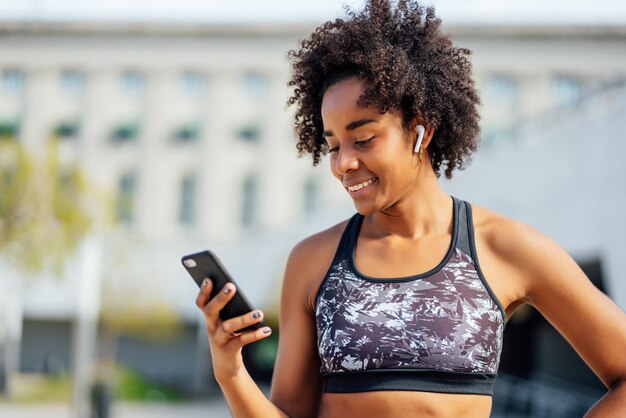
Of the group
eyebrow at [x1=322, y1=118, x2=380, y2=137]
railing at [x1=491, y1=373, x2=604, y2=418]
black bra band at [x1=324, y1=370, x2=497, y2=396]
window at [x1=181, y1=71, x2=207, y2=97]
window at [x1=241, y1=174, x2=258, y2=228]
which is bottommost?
railing at [x1=491, y1=373, x2=604, y2=418]

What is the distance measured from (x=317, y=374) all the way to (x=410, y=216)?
1.48 ft

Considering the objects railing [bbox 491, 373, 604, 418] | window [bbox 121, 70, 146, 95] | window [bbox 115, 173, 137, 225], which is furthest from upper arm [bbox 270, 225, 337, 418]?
window [bbox 121, 70, 146, 95]

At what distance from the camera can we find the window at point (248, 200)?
4231cm

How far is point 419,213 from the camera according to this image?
2.39 m

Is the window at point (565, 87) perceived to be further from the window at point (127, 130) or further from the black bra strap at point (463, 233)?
the black bra strap at point (463, 233)

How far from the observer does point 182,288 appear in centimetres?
3666

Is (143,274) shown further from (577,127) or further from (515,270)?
(515,270)

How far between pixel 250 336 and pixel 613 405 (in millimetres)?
865

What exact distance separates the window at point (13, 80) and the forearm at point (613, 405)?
43.2 meters

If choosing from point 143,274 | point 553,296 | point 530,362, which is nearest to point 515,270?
point 553,296

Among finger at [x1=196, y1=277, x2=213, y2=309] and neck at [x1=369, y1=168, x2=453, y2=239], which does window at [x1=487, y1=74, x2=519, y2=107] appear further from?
finger at [x1=196, y1=277, x2=213, y2=309]

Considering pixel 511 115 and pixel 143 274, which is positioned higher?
pixel 511 115

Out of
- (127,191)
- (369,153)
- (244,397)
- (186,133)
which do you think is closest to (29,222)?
(186,133)

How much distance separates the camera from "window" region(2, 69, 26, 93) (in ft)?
141
